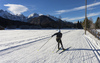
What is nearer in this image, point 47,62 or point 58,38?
point 47,62

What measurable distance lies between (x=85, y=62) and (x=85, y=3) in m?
20.6

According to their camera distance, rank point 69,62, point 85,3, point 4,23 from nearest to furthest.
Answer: point 69,62 → point 85,3 → point 4,23

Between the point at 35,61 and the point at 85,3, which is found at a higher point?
the point at 85,3

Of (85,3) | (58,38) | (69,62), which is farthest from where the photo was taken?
(85,3)

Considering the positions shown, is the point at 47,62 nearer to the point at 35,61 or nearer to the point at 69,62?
the point at 35,61

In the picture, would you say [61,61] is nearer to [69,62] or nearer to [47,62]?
[69,62]

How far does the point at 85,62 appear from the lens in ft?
12.9

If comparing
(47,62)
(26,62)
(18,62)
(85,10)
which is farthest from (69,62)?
(85,10)

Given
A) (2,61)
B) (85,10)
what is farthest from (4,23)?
(2,61)

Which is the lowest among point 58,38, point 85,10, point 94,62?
point 94,62

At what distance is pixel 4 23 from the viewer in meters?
64.8

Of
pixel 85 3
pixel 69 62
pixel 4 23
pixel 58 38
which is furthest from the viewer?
Answer: pixel 4 23

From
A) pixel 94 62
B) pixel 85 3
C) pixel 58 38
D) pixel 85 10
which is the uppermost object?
pixel 85 3

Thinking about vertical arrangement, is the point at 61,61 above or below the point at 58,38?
below
